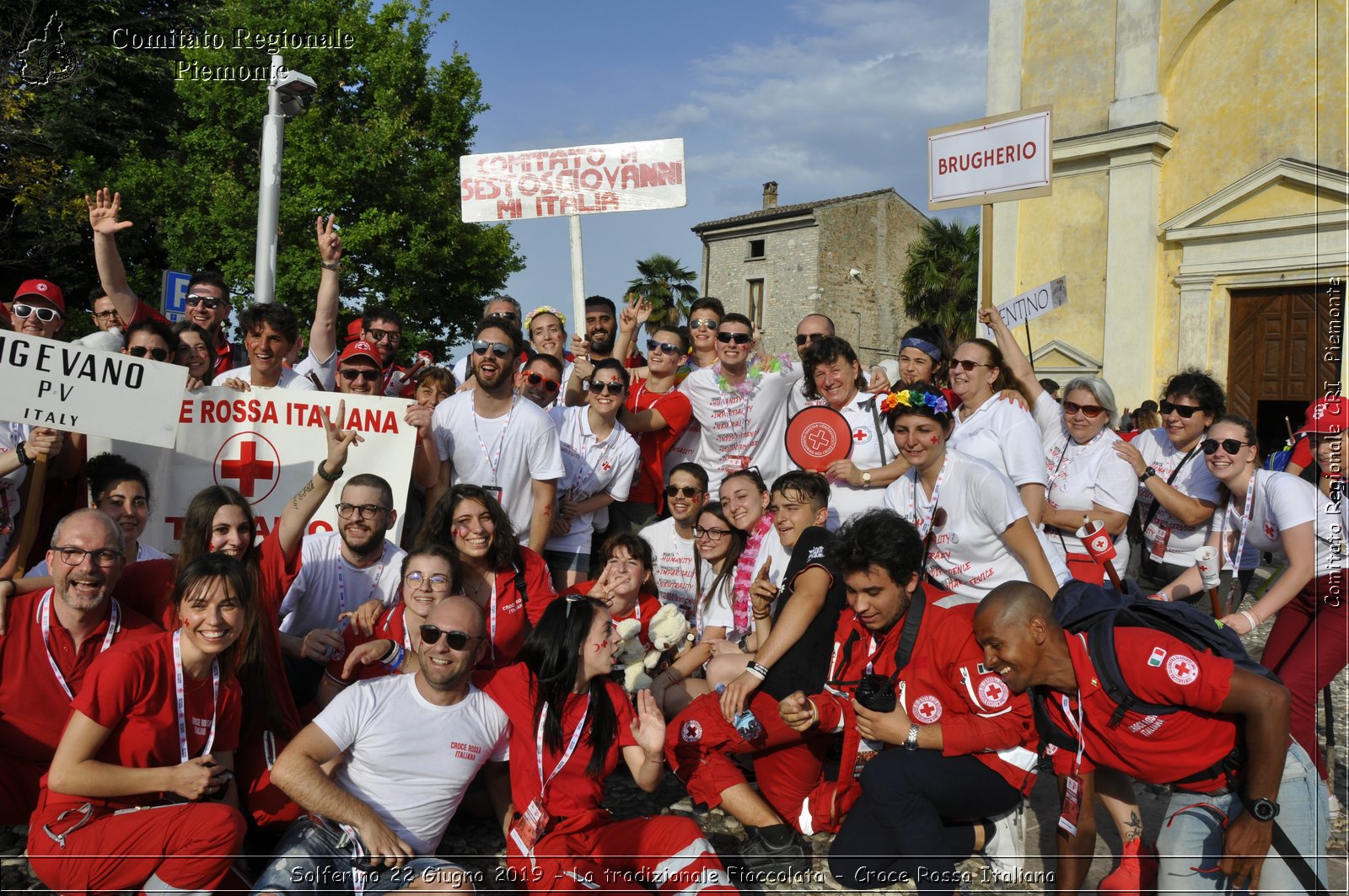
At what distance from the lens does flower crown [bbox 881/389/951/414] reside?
4871 millimetres

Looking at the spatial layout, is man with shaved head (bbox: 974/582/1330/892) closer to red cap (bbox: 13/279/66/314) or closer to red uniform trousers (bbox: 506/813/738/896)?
red uniform trousers (bbox: 506/813/738/896)

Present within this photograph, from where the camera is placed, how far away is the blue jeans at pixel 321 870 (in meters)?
A: 3.29

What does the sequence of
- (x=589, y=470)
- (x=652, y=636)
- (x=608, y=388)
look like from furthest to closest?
1. (x=589, y=470)
2. (x=608, y=388)
3. (x=652, y=636)

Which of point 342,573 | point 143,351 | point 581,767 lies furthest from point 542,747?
point 143,351

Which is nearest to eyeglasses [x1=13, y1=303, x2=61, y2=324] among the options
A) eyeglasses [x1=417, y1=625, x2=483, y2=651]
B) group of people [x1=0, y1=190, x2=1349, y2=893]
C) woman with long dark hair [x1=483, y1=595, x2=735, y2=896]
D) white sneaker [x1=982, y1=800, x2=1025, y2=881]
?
group of people [x1=0, y1=190, x2=1349, y2=893]

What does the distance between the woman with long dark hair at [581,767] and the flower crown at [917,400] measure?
199 cm

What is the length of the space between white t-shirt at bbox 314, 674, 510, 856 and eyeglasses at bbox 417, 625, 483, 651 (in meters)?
0.26

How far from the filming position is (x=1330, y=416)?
5.14 m

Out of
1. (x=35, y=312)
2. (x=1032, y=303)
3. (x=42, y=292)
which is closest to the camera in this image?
(x=35, y=312)

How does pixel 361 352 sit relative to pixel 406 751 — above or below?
above

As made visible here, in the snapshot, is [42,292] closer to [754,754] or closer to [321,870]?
[321,870]

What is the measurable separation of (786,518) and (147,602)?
3.15 metres

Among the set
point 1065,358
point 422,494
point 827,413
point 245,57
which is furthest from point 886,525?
point 245,57

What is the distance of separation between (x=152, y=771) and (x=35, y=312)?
3203mm
